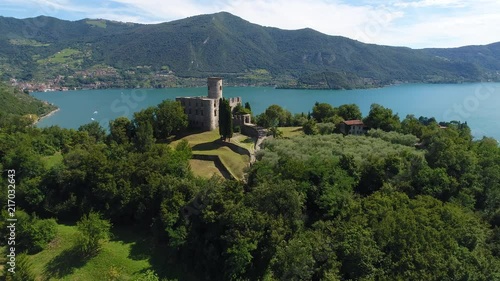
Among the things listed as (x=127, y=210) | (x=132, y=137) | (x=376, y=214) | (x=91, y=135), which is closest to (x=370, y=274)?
(x=376, y=214)

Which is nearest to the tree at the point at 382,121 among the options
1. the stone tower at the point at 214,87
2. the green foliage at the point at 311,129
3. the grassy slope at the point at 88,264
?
the green foliage at the point at 311,129

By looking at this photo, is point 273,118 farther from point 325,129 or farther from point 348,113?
point 348,113

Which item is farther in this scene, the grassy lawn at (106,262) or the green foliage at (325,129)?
the green foliage at (325,129)

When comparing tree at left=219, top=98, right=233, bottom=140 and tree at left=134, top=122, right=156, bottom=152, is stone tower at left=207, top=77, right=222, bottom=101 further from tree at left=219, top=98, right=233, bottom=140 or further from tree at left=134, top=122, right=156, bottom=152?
tree at left=134, top=122, right=156, bottom=152

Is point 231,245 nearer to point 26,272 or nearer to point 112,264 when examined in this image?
point 112,264

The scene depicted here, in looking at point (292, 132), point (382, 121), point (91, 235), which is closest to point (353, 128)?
point (382, 121)

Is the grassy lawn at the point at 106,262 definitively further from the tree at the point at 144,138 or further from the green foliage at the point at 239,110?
the green foliage at the point at 239,110

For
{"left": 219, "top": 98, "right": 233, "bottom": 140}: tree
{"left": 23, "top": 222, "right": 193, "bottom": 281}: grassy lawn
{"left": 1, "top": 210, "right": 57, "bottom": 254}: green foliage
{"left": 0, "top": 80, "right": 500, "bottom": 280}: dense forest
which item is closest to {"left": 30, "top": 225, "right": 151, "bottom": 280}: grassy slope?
{"left": 23, "top": 222, "right": 193, "bottom": 281}: grassy lawn
